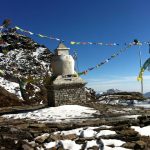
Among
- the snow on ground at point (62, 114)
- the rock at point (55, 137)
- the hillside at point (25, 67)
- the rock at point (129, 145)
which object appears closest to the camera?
the rock at point (129, 145)

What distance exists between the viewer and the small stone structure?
67.5ft

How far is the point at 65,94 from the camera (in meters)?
20.7

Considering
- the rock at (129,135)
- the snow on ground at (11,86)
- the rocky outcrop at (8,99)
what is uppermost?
the snow on ground at (11,86)

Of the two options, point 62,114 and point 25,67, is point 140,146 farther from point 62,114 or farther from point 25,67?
point 25,67

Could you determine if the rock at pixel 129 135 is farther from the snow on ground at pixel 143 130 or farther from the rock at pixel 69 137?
the rock at pixel 69 137

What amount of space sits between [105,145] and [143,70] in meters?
6.42

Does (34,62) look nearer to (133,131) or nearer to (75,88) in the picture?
(75,88)

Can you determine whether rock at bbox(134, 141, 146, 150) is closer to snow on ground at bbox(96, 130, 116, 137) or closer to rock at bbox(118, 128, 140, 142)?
rock at bbox(118, 128, 140, 142)

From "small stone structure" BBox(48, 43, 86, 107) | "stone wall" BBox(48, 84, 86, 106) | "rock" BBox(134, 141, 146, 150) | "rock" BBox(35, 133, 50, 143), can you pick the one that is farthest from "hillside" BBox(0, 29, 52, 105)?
"rock" BBox(134, 141, 146, 150)

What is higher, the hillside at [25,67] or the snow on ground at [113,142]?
the hillside at [25,67]

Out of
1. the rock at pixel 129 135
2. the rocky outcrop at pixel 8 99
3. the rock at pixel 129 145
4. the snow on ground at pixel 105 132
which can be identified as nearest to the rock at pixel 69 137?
the snow on ground at pixel 105 132

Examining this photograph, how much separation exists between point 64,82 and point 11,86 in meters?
16.0

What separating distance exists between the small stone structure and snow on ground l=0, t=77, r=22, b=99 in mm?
11973

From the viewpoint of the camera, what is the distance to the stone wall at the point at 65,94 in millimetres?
20516
